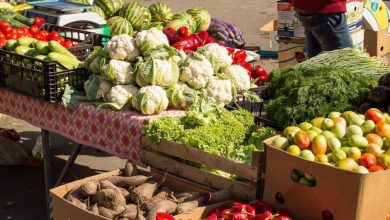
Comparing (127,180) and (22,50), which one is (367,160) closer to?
(127,180)

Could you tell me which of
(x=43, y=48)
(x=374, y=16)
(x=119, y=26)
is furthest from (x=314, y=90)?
(x=119, y=26)

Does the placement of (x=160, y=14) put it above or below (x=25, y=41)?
below

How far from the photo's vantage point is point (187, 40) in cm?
596

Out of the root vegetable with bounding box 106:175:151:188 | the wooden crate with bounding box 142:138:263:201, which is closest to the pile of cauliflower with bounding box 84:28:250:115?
the wooden crate with bounding box 142:138:263:201

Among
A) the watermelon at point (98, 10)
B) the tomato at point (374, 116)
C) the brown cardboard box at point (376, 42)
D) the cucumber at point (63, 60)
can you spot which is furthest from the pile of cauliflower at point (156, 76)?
the watermelon at point (98, 10)

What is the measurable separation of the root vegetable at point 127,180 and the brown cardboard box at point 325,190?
0.82 metres

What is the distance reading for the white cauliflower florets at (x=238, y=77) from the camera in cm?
493

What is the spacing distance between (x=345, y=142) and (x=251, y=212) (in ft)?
1.96

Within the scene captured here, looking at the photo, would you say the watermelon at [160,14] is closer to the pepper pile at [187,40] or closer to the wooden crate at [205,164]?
the pepper pile at [187,40]

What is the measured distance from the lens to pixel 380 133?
3.49 m

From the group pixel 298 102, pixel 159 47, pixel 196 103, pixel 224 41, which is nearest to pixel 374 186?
pixel 298 102

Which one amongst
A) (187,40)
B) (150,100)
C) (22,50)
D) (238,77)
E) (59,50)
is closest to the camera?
Answer: (150,100)

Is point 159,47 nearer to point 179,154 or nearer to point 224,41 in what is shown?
point 179,154

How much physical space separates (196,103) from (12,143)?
2.50 metres
